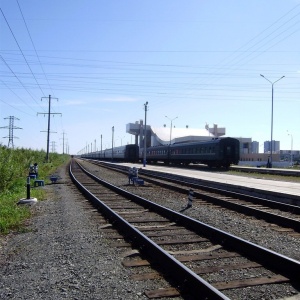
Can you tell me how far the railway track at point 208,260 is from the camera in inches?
205

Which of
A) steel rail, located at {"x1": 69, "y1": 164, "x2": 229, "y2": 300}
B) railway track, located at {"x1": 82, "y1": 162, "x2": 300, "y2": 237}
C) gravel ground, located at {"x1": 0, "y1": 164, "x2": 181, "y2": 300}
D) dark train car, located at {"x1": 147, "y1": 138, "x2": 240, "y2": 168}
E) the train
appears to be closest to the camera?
steel rail, located at {"x1": 69, "y1": 164, "x2": 229, "y2": 300}

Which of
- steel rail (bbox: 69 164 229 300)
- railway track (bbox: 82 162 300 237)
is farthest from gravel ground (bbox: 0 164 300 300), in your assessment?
railway track (bbox: 82 162 300 237)

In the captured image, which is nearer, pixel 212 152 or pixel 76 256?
pixel 76 256

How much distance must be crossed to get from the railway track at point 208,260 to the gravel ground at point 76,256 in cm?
29

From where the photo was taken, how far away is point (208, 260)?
660 cm

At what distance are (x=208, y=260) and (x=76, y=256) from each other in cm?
223

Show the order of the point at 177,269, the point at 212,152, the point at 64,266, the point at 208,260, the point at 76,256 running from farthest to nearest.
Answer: the point at 212,152
the point at 76,256
the point at 208,260
the point at 64,266
the point at 177,269

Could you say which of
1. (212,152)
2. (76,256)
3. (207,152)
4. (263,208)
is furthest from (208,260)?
(207,152)

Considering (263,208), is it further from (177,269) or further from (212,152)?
(212,152)

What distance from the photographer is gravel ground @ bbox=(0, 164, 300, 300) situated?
5188 mm

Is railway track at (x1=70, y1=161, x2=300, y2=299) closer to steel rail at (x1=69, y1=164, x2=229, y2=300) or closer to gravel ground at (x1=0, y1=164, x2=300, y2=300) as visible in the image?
steel rail at (x1=69, y1=164, x2=229, y2=300)

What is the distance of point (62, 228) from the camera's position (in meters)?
9.85

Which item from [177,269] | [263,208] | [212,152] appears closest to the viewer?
[177,269]

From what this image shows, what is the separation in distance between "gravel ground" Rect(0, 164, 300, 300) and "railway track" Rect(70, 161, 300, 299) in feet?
0.97
